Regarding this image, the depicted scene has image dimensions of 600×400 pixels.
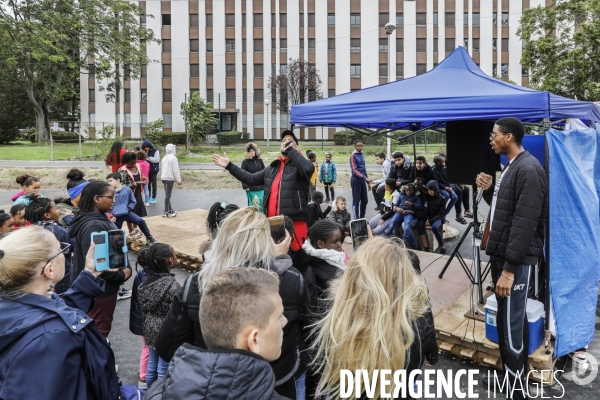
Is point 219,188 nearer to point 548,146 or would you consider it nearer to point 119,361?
point 119,361

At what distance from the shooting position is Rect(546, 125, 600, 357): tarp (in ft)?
12.3

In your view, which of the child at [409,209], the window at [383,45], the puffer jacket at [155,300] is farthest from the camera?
the window at [383,45]

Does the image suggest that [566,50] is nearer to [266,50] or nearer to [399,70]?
[399,70]

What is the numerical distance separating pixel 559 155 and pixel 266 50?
42292 millimetres

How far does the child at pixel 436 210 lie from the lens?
7527 millimetres

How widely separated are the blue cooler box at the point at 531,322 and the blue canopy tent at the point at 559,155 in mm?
143

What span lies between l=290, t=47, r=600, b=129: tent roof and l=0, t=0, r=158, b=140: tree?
29.7 meters

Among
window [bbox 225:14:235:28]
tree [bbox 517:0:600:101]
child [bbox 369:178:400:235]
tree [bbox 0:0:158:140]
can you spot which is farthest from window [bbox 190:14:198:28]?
child [bbox 369:178:400:235]

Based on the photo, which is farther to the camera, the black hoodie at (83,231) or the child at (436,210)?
the child at (436,210)

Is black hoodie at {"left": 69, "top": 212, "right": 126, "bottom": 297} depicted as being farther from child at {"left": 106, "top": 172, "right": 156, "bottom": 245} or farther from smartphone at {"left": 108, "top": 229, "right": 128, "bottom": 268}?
child at {"left": 106, "top": 172, "right": 156, "bottom": 245}

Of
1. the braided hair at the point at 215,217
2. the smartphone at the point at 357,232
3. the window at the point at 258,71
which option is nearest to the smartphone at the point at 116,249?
the braided hair at the point at 215,217

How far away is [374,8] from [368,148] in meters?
21.4

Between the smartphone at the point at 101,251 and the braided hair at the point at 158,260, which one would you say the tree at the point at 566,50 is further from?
the smartphone at the point at 101,251

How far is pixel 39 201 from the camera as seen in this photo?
14.1ft
